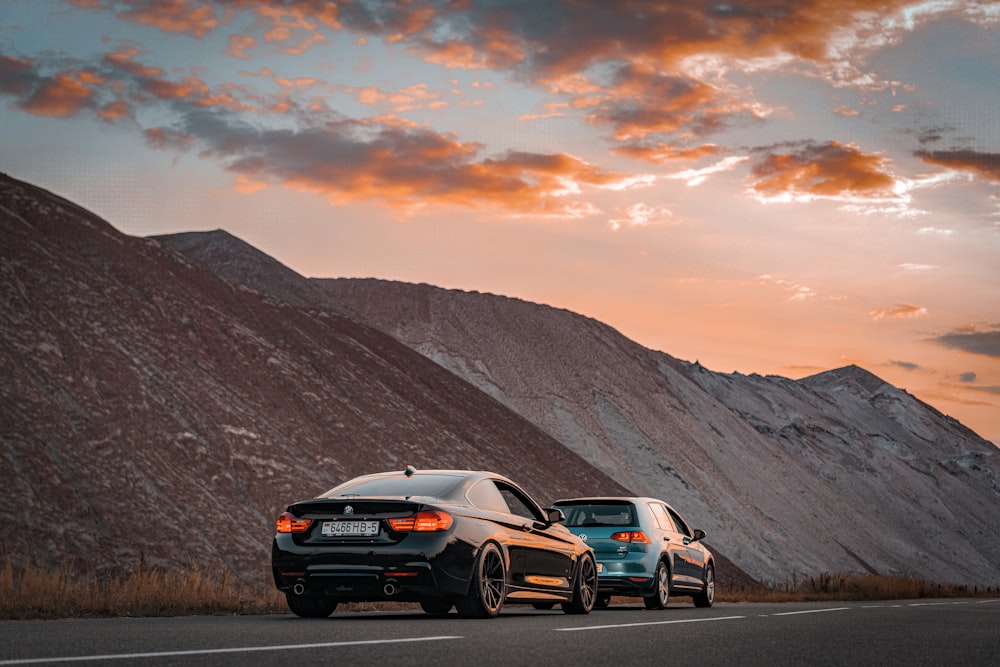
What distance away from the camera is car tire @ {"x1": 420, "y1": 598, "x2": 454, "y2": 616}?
1355cm

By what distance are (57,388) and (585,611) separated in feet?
64.3

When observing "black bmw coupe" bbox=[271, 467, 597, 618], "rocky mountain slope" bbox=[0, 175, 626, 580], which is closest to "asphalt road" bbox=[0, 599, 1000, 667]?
"black bmw coupe" bbox=[271, 467, 597, 618]

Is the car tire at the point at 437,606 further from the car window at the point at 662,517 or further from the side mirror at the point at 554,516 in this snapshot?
the car window at the point at 662,517

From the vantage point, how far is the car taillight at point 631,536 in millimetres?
18531

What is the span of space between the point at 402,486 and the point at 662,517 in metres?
7.40

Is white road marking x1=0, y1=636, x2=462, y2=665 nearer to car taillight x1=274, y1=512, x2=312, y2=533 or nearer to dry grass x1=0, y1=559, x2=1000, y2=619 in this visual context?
car taillight x1=274, y1=512, x2=312, y2=533

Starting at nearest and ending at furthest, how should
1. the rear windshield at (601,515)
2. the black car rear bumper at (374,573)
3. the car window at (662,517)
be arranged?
the black car rear bumper at (374,573) < the rear windshield at (601,515) < the car window at (662,517)

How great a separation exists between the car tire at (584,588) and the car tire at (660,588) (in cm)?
248

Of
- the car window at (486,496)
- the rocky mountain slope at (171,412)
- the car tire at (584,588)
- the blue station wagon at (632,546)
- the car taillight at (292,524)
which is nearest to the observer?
the car taillight at (292,524)

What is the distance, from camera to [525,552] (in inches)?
564

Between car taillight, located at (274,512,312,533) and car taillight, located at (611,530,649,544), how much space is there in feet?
22.1

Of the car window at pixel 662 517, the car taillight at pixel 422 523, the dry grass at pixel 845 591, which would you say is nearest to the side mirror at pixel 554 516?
the car taillight at pixel 422 523

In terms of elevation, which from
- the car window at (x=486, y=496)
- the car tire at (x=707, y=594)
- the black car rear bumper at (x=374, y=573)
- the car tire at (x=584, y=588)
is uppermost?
the car window at (x=486, y=496)

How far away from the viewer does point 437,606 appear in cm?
1386
